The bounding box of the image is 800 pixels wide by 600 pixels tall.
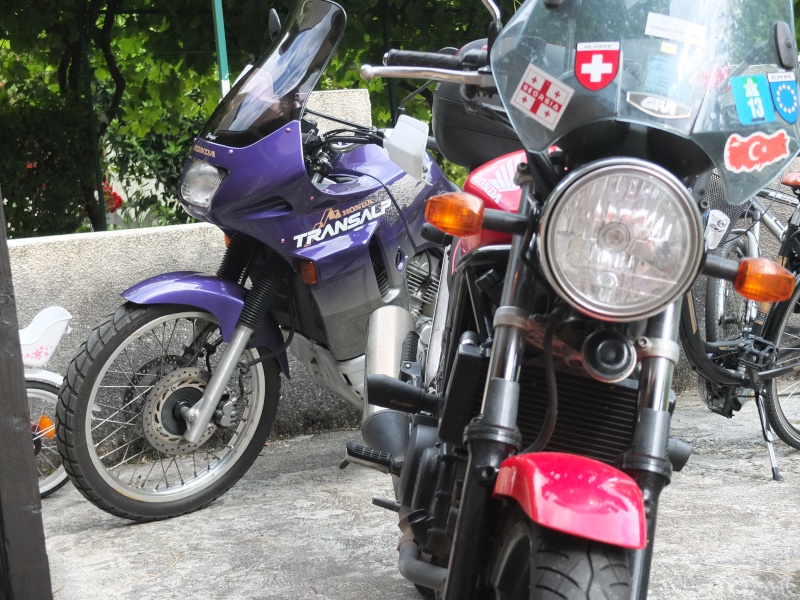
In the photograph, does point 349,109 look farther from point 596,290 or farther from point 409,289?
point 596,290

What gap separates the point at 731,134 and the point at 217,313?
2.17 metres

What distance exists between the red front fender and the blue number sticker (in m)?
0.66

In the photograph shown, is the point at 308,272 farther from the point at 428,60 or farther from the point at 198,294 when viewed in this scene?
the point at 428,60

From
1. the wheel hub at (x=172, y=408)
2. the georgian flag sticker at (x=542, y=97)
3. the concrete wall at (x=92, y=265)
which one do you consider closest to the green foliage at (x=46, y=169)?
the concrete wall at (x=92, y=265)

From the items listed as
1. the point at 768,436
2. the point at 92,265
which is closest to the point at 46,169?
the point at 92,265

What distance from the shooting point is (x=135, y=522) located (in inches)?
150

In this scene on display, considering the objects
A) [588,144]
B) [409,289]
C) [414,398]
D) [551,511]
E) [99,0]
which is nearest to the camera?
[551,511]

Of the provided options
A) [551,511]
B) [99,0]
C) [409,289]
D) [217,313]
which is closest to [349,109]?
[409,289]

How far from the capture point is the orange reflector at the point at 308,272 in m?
3.68

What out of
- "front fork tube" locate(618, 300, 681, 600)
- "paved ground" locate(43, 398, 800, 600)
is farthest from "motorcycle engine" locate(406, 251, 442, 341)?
"front fork tube" locate(618, 300, 681, 600)

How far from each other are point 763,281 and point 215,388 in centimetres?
226

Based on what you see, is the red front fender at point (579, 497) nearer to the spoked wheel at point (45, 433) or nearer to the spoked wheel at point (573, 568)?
the spoked wheel at point (573, 568)

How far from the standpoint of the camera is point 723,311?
4438 mm

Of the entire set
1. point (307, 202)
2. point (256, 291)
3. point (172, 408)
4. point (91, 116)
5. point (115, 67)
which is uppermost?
point (115, 67)
